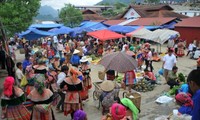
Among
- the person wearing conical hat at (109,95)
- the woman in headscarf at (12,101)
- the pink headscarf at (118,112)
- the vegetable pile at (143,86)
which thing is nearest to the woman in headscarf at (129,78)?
the vegetable pile at (143,86)

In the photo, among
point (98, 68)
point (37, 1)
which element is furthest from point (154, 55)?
point (37, 1)

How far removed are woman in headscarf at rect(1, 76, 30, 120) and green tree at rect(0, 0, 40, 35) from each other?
9.28 m

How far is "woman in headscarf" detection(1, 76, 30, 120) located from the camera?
518 centimetres

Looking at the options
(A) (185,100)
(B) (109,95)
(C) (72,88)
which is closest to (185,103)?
(A) (185,100)

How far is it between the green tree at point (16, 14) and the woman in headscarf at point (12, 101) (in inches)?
365

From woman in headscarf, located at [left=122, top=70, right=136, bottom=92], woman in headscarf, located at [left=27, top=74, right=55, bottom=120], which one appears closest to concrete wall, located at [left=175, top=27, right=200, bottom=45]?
woman in headscarf, located at [left=122, top=70, right=136, bottom=92]

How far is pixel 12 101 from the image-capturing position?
17.2 feet

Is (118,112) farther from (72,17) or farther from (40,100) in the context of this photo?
(72,17)

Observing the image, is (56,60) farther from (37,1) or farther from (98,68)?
(37,1)

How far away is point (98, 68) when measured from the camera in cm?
1411

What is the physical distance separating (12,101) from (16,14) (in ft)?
33.5

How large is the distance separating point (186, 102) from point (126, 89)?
478 cm

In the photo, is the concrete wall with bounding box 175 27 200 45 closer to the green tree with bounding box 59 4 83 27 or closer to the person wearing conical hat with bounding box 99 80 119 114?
the green tree with bounding box 59 4 83 27

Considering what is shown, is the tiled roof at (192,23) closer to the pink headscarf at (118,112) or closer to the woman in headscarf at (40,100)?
the woman in headscarf at (40,100)
